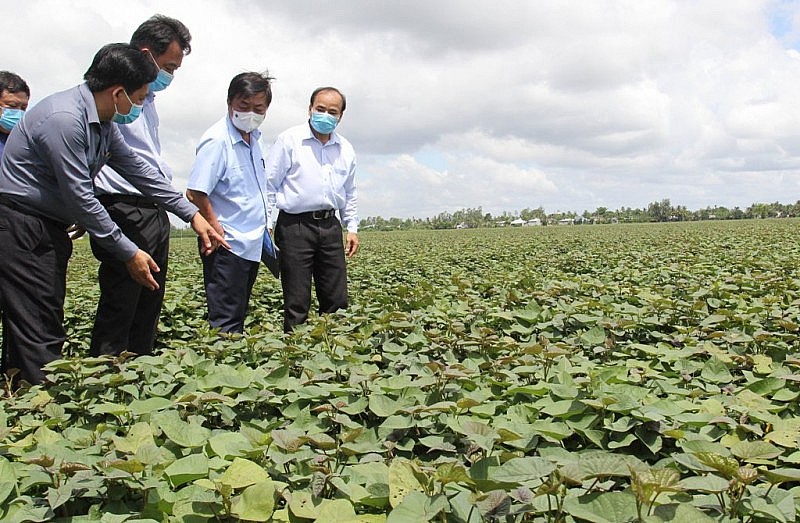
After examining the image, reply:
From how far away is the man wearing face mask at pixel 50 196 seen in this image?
8.61 ft

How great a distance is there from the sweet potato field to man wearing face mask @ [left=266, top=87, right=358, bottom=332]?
35.2 inches

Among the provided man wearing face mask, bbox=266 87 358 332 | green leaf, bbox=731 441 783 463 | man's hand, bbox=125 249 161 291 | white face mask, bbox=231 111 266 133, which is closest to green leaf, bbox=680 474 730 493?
green leaf, bbox=731 441 783 463

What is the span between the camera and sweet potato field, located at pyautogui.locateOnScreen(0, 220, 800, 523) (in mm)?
1277

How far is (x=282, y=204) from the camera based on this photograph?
4180 mm

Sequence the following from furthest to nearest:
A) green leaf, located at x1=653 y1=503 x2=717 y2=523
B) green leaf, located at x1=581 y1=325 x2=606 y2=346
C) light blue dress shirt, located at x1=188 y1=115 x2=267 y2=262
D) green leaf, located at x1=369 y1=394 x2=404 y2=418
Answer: light blue dress shirt, located at x1=188 y1=115 x2=267 y2=262 → green leaf, located at x1=581 y1=325 x2=606 y2=346 → green leaf, located at x1=369 y1=394 x2=404 y2=418 → green leaf, located at x1=653 y1=503 x2=717 y2=523

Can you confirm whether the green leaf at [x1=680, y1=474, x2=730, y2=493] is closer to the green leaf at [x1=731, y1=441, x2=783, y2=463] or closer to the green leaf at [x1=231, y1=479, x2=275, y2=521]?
the green leaf at [x1=731, y1=441, x2=783, y2=463]

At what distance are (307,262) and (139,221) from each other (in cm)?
117

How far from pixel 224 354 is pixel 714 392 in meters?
2.02

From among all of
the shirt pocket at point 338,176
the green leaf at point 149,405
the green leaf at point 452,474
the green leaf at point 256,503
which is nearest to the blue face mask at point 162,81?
the shirt pocket at point 338,176

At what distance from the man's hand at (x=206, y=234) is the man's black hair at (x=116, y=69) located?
792 millimetres

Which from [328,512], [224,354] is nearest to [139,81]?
[224,354]

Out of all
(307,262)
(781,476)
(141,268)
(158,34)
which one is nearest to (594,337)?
(781,476)

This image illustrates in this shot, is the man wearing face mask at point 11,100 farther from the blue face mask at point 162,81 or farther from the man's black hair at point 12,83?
the blue face mask at point 162,81

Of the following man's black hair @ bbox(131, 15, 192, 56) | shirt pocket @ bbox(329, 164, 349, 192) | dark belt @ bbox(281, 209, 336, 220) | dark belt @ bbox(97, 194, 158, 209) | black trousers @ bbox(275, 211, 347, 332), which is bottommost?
black trousers @ bbox(275, 211, 347, 332)
